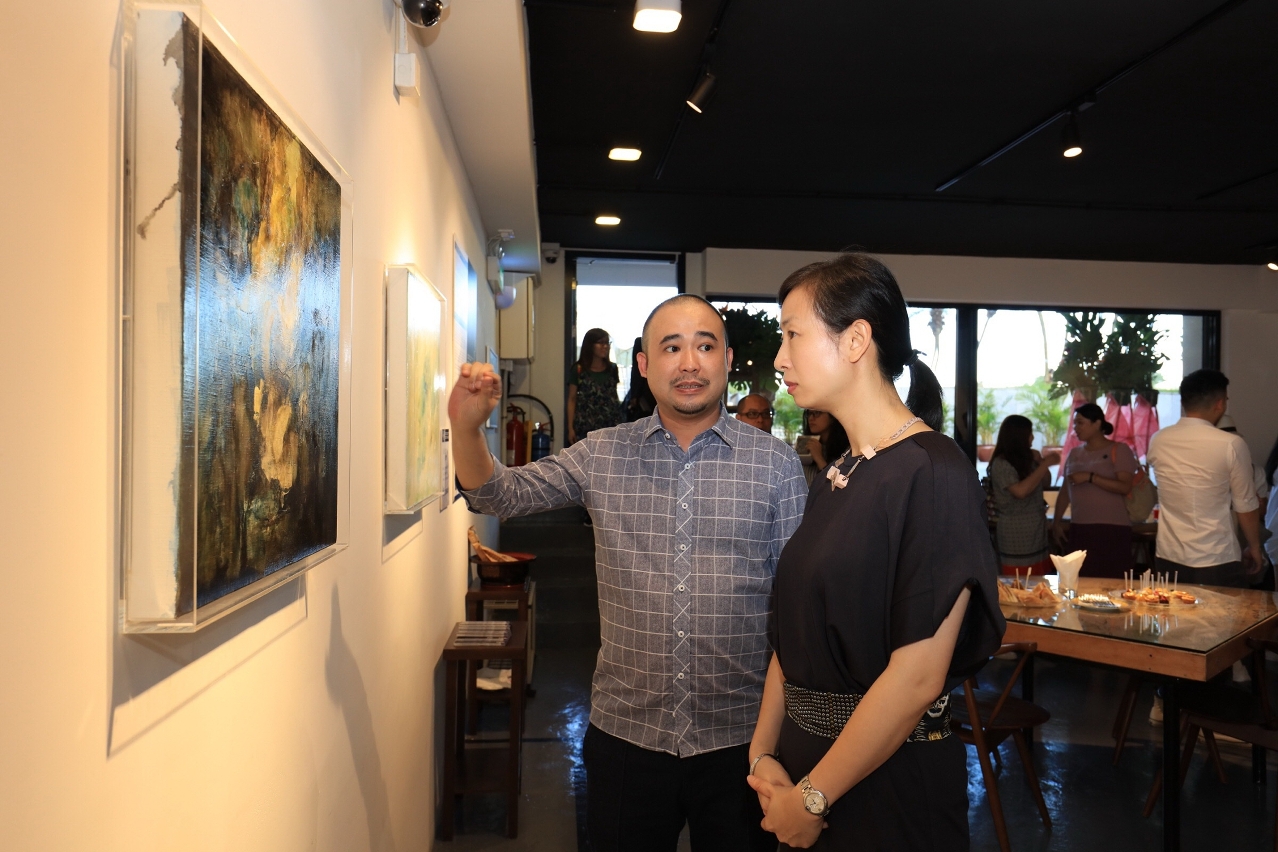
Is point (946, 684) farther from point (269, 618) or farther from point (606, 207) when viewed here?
point (606, 207)

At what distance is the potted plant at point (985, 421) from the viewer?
895cm

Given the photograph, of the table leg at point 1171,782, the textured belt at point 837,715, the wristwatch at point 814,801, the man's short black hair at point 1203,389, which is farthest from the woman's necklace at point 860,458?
the man's short black hair at point 1203,389

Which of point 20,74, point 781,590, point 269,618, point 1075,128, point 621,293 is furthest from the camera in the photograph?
point 621,293

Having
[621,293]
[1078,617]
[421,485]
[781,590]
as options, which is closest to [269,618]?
[781,590]

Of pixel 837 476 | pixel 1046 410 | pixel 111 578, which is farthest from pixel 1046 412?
pixel 111 578

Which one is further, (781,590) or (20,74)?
(781,590)

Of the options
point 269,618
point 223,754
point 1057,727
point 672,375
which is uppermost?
point 672,375

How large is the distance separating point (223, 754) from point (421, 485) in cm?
139

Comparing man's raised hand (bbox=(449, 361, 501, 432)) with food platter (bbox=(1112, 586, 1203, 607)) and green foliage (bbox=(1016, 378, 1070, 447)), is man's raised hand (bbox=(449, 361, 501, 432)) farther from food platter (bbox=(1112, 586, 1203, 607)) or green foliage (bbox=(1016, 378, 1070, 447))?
green foliage (bbox=(1016, 378, 1070, 447))

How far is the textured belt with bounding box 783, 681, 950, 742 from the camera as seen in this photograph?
145cm

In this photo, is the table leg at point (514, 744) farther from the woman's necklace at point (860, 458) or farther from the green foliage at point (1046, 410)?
the green foliage at point (1046, 410)

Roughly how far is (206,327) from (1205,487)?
16.5 ft

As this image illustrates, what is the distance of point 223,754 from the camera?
3.88 ft

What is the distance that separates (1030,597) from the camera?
3.84 metres
